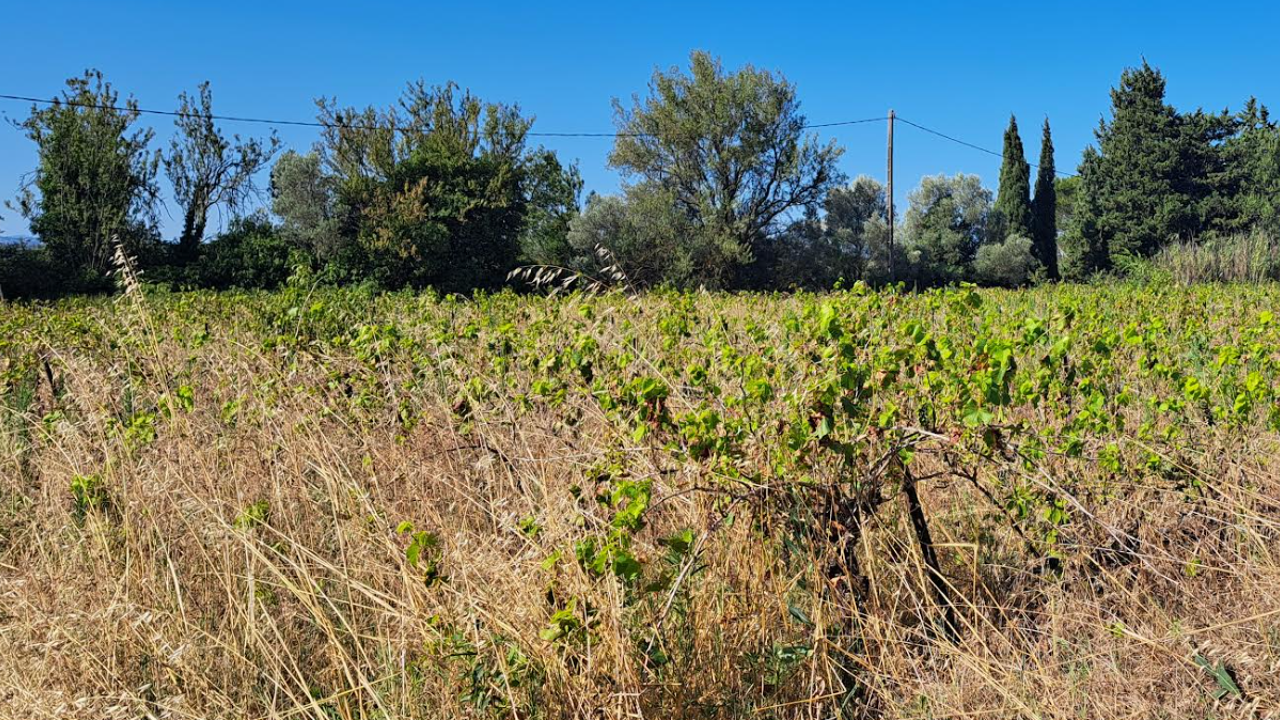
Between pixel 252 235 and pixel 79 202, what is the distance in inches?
162

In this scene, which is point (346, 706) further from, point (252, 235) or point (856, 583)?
point (252, 235)

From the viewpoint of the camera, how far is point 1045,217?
4012cm

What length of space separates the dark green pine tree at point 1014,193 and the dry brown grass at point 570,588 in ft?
125

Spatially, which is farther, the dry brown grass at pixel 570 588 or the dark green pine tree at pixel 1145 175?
the dark green pine tree at pixel 1145 175

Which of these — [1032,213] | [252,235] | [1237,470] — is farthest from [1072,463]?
[1032,213]

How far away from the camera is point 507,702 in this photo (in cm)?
202

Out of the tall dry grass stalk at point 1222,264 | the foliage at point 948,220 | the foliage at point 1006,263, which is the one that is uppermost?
the foliage at point 948,220

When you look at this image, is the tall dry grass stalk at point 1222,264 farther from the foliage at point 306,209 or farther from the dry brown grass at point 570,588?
the foliage at point 306,209

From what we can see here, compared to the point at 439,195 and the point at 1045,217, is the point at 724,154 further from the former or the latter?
the point at 1045,217

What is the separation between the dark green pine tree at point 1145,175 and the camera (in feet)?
121

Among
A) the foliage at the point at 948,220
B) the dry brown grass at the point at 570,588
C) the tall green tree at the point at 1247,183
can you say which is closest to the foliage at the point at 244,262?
the dry brown grass at the point at 570,588

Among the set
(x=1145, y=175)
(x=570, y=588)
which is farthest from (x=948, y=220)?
(x=570, y=588)

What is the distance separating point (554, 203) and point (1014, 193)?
22013 millimetres

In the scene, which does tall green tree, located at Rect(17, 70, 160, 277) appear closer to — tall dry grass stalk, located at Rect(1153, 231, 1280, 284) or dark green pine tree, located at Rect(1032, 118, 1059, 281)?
tall dry grass stalk, located at Rect(1153, 231, 1280, 284)
